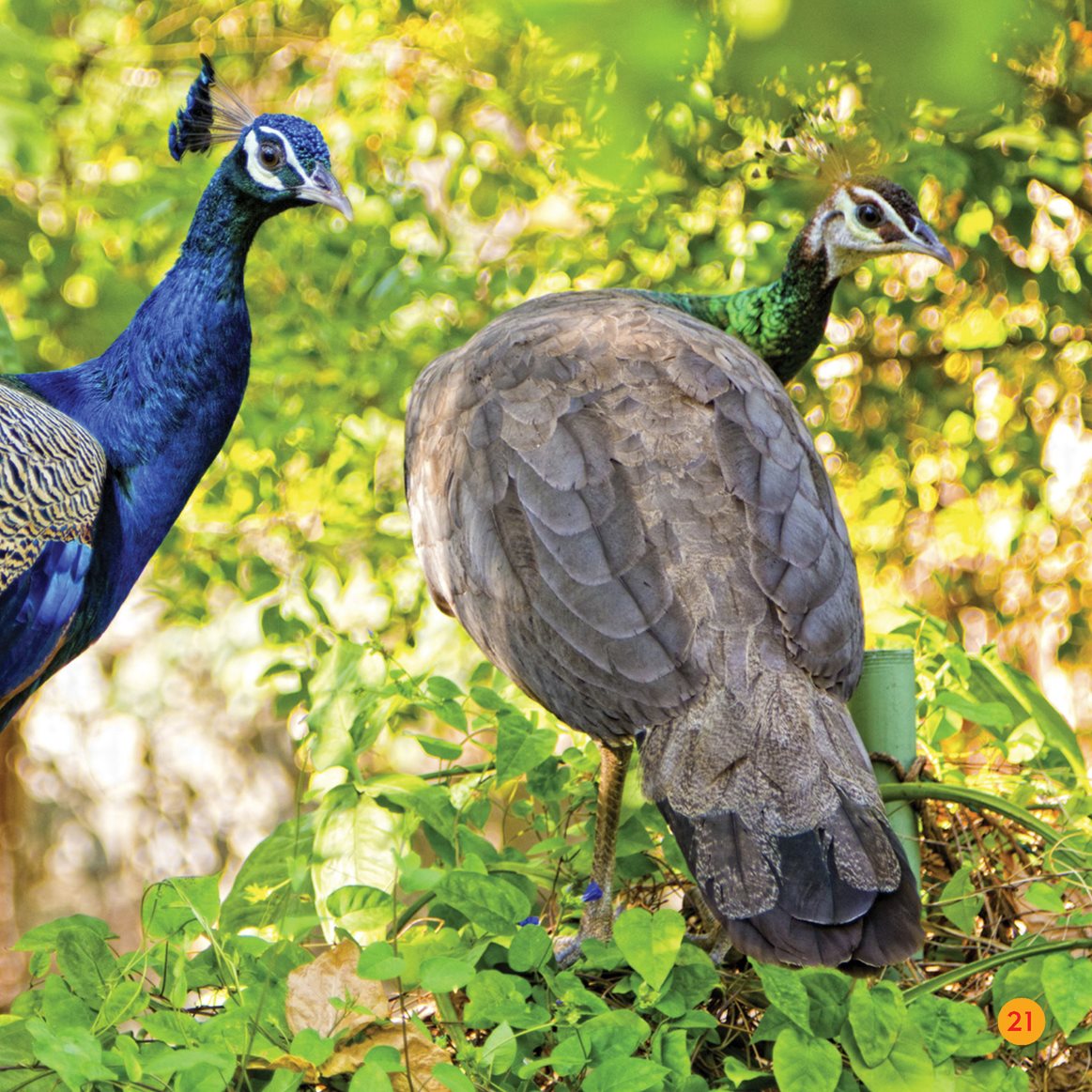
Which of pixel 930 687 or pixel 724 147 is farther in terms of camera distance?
pixel 724 147

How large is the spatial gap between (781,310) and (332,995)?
1.58 meters

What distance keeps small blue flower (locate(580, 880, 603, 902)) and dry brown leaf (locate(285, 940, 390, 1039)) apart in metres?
0.43

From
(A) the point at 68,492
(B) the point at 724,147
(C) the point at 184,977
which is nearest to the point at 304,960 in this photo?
(C) the point at 184,977

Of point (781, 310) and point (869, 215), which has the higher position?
point (869, 215)

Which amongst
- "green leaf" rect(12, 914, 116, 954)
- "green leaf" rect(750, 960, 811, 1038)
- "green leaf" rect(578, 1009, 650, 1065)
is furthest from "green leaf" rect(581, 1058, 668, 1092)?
"green leaf" rect(12, 914, 116, 954)

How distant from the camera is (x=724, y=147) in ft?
8.13

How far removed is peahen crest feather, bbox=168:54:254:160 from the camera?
6.56ft

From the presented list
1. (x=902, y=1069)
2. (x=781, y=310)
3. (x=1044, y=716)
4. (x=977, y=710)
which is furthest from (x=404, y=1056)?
(x=781, y=310)

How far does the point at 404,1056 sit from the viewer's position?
3.43ft

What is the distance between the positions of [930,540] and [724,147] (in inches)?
54.1

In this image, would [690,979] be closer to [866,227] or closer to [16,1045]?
[16,1045]

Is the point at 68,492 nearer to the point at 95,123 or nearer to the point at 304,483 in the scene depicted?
the point at 304,483

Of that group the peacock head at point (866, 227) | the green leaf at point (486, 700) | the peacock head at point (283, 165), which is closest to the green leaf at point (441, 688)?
the green leaf at point (486, 700)

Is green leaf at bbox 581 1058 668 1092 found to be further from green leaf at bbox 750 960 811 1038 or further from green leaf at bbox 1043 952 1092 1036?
green leaf at bbox 1043 952 1092 1036
